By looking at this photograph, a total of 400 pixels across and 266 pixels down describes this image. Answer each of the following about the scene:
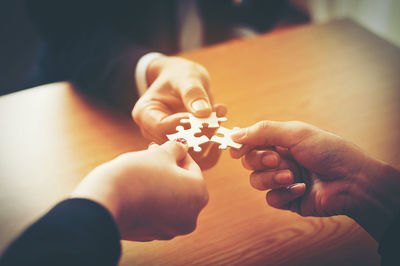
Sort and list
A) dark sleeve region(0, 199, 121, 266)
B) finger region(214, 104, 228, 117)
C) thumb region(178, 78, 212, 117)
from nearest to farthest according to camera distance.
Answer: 1. dark sleeve region(0, 199, 121, 266)
2. thumb region(178, 78, 212, 117)
3. finger region(214, 104, 228, 117)

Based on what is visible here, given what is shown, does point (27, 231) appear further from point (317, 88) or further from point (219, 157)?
point (317, 88)

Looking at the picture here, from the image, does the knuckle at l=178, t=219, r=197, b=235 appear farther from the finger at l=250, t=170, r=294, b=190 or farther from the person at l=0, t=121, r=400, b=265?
the finger at l=250, t=170, r=294, b=190

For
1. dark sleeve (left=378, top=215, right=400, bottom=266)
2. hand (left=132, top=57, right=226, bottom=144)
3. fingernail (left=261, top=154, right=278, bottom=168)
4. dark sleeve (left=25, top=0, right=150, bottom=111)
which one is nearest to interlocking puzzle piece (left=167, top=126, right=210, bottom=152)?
hand (left=132, top=57, right=226, bottom=144)

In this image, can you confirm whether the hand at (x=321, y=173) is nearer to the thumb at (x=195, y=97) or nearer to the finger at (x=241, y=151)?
the finger at (x=241, y=151)

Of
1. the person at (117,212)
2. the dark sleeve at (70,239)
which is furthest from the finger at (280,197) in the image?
the dark sleeve at (70,239)

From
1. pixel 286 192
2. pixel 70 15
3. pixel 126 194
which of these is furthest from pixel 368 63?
pixel 70 15

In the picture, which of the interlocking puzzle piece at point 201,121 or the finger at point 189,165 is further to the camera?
the interlocking puzzle piece at point 201,121

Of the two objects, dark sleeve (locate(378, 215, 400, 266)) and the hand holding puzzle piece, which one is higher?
the hand holding puzzle piece

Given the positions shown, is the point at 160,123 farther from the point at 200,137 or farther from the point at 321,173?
the point at 321,173
